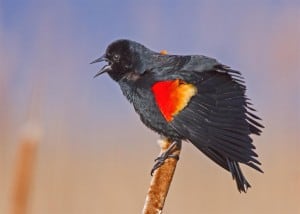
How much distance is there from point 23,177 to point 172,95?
547 millimetres

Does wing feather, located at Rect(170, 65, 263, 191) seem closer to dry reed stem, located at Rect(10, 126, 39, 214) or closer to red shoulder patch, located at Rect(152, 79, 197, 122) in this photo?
red shoulder patch, located at Rect(152, 79, 197, 122)

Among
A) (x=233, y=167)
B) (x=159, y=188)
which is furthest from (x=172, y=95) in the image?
(x=159, y=188)

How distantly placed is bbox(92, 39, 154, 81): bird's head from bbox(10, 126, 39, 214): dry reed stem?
2.13ft

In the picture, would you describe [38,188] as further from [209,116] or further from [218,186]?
[209,116]

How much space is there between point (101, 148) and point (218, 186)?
41 centimetres

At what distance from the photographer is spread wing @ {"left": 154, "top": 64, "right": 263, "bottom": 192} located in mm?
1196

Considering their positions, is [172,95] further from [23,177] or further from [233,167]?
[23,177]

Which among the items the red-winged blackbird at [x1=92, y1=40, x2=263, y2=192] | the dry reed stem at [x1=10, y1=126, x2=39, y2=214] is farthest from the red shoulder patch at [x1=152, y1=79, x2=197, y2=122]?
the dry reed stem at [x1=10, y1=126, x2=39, y2=214]

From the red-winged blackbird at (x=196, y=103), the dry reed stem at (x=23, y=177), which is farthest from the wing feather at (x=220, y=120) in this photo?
the dry reed stem at (x=23, y=177)

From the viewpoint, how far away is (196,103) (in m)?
1.29

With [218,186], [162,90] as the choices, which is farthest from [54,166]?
[162,90]

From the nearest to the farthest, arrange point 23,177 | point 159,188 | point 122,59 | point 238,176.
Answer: point 23,177, point 159,188, point 238,176, point 122,59

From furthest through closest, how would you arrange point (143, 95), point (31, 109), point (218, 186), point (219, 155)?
point (218, 186), point (143, 95), point (219, 155), point (31, 109)

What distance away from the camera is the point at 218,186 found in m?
2.07
